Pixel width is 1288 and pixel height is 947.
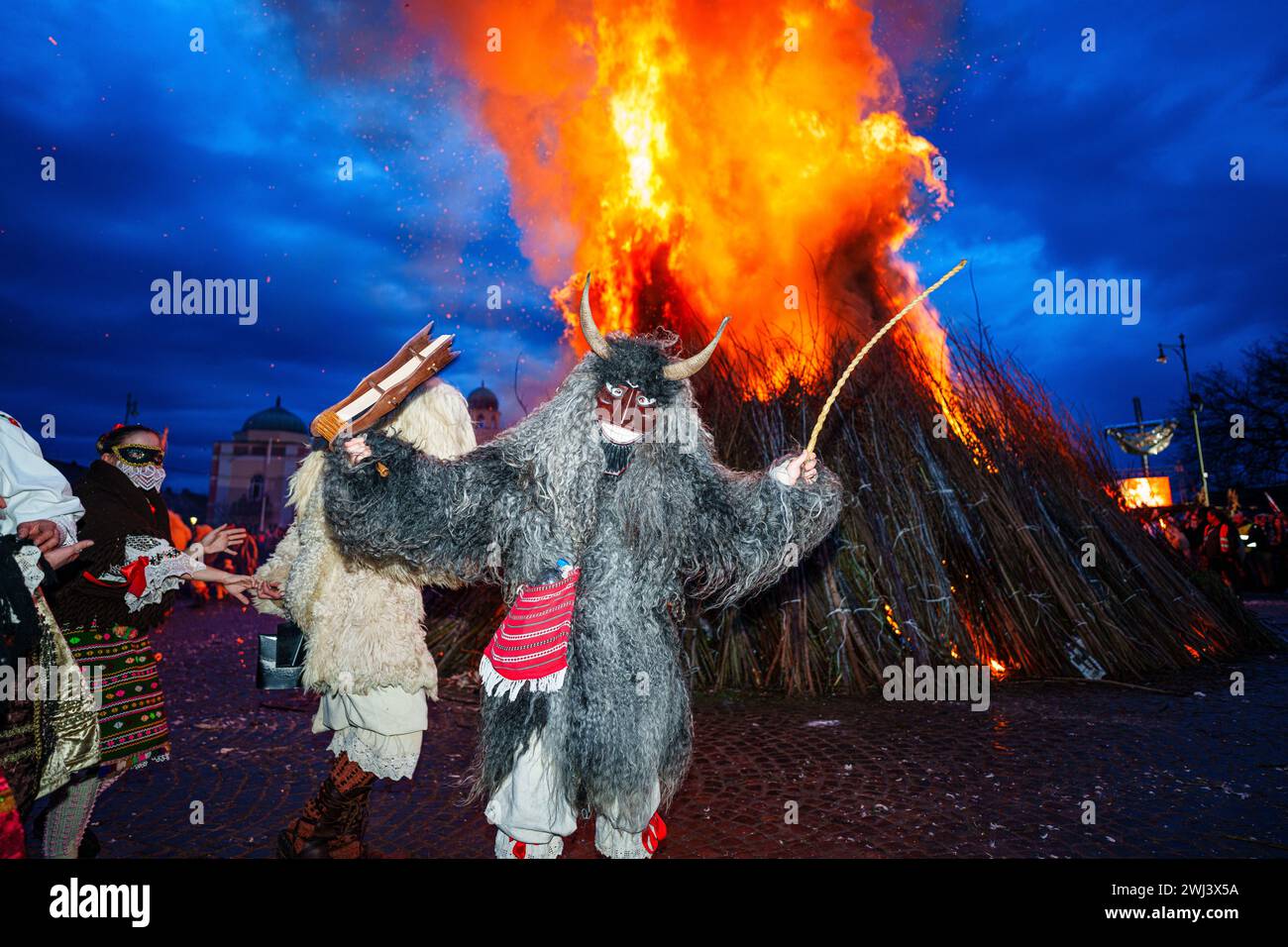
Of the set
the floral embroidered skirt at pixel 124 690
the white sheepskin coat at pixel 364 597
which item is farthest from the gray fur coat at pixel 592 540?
the floral embroidered skirt at pixel 124 690

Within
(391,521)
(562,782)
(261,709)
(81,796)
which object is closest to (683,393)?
(391,521)

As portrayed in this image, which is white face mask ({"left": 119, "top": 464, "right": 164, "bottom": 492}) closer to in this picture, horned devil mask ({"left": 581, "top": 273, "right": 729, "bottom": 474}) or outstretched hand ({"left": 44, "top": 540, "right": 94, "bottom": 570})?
outstretched hand ({"left": 44, "top": 540, "right": 94, "bottom": 570})

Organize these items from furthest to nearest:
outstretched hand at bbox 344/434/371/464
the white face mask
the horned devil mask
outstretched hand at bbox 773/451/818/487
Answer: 1. the white face mask
2. outstretched hand at bbox 773/451/818/487
3. the horned devil mask
4. outstretched hand at bbox 344/434/371/464

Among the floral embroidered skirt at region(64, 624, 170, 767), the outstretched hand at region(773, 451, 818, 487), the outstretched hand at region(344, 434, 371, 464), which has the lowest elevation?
the floral embroidered skirt at region(64, 624, 170, 767)

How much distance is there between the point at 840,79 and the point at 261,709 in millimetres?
10167

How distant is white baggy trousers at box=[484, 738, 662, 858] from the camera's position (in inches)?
82.7

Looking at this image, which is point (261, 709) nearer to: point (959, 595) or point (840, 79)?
point (959, 595)

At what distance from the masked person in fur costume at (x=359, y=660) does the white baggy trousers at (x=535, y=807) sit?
0.62 m

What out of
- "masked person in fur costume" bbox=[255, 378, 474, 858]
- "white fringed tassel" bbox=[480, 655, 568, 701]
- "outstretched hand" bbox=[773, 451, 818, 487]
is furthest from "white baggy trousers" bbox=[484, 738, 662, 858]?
"outstretched hand" bbox=[773, 451, 818, 487]

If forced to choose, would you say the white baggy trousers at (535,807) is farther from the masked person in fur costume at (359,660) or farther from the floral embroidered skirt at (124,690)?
the floral embroidered skirt at (124,690)

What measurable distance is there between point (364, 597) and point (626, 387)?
1.27m

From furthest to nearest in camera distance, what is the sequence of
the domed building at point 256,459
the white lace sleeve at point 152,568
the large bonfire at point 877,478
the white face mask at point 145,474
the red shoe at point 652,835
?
the domed building at point 256,459, the large bonfire at point 877,478, the white face mask at point 145,474, the white lace sleeve at point 152,568, the red shoe at point 652,835

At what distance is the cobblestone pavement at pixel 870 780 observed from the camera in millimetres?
2969

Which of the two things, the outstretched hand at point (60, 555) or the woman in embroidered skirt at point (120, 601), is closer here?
the outstretched hand at point (60, 555)
